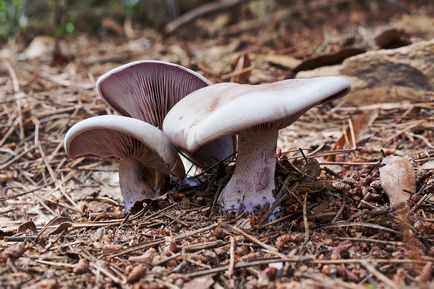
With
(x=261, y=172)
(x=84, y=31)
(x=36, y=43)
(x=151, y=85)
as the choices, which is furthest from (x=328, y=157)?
(x=84, y=31)

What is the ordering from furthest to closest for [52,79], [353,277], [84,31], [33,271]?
[84,31], [52,79], [33,271], [353,277]

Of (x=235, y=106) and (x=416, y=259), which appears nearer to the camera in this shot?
(x=416, y=259)

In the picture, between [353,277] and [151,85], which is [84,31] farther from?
[353,277]

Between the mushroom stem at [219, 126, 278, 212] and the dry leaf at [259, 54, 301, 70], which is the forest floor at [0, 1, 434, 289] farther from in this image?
the dry leaf at [259, 54, 301, 70]

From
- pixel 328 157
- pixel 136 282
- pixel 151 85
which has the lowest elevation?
pixel 328 157

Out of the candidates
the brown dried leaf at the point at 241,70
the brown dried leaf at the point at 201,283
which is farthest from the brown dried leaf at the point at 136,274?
the brown dried leaf at the point at 241,70
